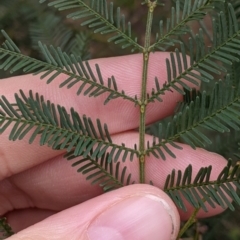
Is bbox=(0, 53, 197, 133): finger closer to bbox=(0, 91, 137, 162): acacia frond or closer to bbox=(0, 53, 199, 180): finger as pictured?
bbox=(0, 53, 199, 180): finger

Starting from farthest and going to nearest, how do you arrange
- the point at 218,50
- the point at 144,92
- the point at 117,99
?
the point at 117,99, the point at 144,92, the point at 218,50

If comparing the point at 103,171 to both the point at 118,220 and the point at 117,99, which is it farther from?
the point at 117,99

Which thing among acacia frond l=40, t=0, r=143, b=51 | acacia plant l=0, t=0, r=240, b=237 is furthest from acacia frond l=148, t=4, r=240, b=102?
acacia frond l=40, t=0, r=143, b=51

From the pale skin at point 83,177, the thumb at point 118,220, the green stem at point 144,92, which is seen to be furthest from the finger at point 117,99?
the thumb at point 118,220

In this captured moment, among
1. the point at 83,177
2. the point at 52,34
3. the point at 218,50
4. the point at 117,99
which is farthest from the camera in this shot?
the point at 52,34

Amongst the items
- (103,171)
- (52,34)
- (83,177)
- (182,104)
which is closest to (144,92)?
(182,104)

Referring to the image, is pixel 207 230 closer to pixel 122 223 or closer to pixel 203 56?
pixel 122 223
